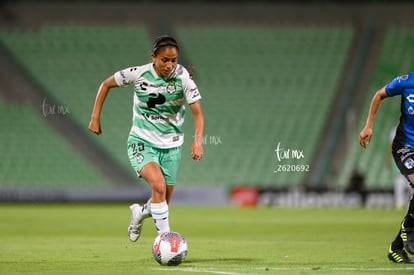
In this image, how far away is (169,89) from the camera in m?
10.5

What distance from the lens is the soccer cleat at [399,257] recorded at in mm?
10195

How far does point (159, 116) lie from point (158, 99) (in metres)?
0.20

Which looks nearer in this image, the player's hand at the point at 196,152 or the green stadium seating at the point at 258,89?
the player's hand at the point at 196,152

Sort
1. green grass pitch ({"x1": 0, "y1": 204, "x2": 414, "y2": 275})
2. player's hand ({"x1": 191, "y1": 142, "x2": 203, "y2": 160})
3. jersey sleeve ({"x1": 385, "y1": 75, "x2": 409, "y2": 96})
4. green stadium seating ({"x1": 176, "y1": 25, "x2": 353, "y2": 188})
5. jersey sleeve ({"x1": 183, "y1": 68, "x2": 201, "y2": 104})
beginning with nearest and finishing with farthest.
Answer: green grass pitch ({"x1": 0, "y1": 204, "x2": 414, "y2": 275}), player's hand ({"x1": 191, "y1": 142, "x2": 203, "y2": 160}), jersey sleeve ({"x1": 385, "y1": 75, "x2": 409, "y2": 96}), jersey sleeve ({"x1": 183, "y1": 68, "x2": 201, "y2": 104}), green stadium seating ({"x1": 176, "y1": 25, "x2": 353, "y2": 188})

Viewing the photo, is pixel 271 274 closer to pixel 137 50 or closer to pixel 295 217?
pixel 295 217

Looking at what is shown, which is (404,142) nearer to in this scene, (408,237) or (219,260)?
(408,237)

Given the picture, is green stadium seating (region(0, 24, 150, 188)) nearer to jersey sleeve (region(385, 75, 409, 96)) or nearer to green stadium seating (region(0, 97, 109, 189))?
green stadium seating (region(0, 97, 109, 189))

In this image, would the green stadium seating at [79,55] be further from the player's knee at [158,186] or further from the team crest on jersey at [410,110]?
the team crest on jersey at [410,110]

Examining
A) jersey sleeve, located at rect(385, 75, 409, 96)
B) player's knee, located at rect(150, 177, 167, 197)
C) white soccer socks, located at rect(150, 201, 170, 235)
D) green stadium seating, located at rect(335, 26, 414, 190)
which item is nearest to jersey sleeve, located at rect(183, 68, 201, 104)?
player's knee, located at rect(150, 177, 167, 197)

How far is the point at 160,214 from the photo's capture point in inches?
405

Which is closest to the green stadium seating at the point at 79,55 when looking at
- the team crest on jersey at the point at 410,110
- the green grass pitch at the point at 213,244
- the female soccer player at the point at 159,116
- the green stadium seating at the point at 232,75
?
the green stadium seating at the point at 232,75

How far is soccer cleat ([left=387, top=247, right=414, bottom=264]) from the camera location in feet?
33.4

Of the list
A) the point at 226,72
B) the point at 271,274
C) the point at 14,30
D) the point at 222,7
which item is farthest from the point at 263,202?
the point at 271,274

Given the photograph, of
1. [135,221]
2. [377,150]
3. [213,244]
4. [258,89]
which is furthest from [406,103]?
[258,89]
